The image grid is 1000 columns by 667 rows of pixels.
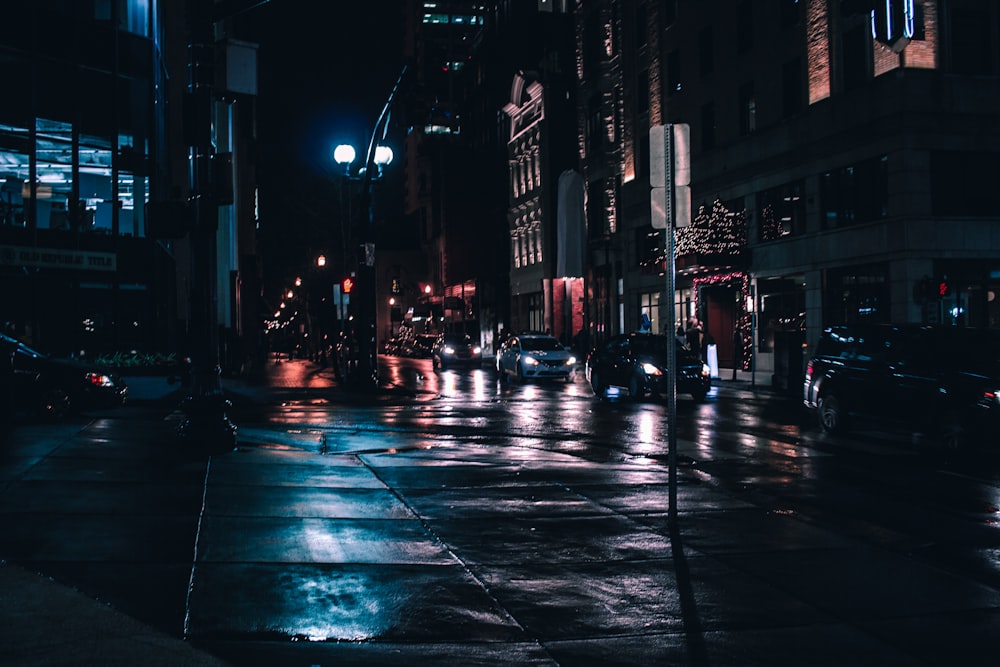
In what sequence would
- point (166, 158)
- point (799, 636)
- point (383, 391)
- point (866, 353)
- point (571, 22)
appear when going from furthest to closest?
point (571, 22) → point (166, 158) → point (383, 391) → point (866, 353) → point (799, 636)

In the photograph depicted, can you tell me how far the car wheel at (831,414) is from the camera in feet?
54.3

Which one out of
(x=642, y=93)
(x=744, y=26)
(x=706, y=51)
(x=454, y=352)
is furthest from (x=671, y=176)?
(x=454, y=352)

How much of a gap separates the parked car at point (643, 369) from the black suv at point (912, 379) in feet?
24.6

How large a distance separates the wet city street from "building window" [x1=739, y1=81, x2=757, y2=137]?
24.5 meters

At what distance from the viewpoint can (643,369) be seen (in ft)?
82.2

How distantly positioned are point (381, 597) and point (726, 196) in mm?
35075

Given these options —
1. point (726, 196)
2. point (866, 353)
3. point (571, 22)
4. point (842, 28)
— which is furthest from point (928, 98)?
point (571, 22)

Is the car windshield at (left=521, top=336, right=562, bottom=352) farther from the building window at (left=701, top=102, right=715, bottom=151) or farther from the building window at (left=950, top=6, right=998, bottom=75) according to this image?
the building window at (left=950, top=6, right=998, bottom=75)

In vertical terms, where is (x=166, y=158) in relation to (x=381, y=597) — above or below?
above

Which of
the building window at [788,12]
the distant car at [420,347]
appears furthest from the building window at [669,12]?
the distant car at [420,347]

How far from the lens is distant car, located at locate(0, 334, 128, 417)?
703 inches

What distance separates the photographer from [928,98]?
2912 cm

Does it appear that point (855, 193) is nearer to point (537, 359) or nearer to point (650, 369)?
point (537, 359)

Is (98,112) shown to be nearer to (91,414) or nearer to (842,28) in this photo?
(91,414)
